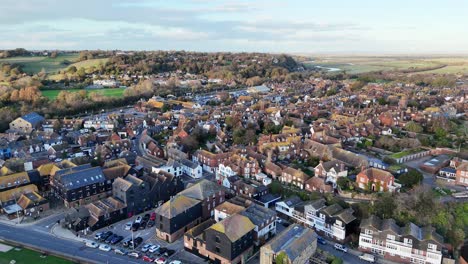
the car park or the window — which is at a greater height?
the window

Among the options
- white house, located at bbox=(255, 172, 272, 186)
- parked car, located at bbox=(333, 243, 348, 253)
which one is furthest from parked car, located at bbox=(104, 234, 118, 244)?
parked car, located at bbox=(333, 243, 348, 253)

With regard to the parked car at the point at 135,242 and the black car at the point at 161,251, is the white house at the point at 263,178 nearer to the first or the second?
the black car at the point at 161,251

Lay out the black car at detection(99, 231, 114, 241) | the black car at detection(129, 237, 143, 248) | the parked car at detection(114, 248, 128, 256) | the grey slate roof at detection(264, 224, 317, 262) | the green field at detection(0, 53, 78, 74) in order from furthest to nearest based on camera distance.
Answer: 1. the green field at detection(0, 53, 78, 74)
2. the black car at detection(99, 231, 114, 241)
3. the black car at detection(129, 237, 143, 248)
4. the parked car at detection(114, 248, 128, 256)
5. the grey slate roof at detection(264, 224, 317, 262)

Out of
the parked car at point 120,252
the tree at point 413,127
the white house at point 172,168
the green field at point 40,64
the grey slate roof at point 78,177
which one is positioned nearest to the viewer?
the parked car at point 120,252

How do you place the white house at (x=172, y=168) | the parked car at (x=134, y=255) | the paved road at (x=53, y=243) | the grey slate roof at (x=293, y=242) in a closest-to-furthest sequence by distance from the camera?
the grey slate roof at (x=293, y=242) < the paved road at (x=53, y=243) < the parked car at (x=134, y=255) < the white house at (x=172, y=168)

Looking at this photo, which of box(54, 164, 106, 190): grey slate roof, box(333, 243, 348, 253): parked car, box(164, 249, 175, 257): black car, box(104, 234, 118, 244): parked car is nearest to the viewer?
box(164, 249, 175, 257): black car

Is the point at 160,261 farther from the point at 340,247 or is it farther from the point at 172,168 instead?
the point at 172,168

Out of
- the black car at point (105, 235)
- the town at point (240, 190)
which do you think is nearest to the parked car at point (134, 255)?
the town at point (240, 190)

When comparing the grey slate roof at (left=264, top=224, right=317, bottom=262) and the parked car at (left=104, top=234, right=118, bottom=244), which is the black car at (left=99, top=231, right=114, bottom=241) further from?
the grey slate roof at (left=264, top=224, right=317, bottom=262)
